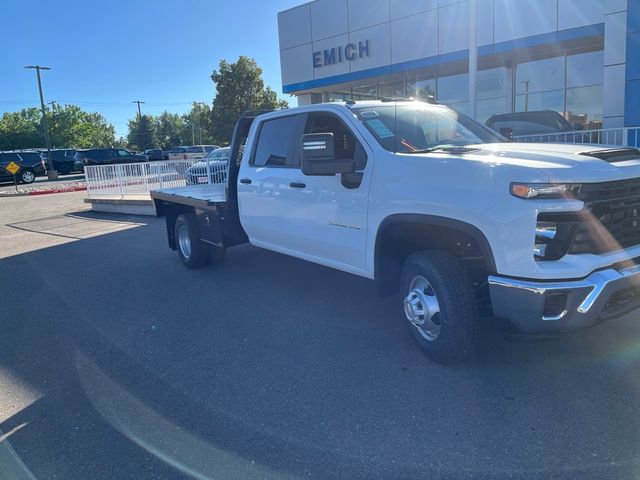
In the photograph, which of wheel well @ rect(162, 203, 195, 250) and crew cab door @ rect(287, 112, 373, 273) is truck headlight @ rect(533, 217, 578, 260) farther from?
wheel well @ rect(162, 203, 195, 250)

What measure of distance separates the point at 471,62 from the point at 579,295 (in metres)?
9.51

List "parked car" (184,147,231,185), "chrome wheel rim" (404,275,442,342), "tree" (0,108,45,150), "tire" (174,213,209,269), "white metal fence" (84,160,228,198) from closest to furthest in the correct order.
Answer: "chrome wheel rim" (404,275,442,342)
"tire" (174,213,209,269)
"parked car" (184,147,231,185)
"white metal fence" (84,160,228,198)
"tree" (0,108,45,150)

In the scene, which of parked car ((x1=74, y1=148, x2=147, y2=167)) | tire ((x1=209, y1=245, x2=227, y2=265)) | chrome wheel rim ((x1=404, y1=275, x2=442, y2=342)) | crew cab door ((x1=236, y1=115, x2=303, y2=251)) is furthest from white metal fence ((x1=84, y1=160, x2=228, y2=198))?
parked car ((x1=74, y1=148, x2=147, y2=167))

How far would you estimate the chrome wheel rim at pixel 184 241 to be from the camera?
24.0 ft

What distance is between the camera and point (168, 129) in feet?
367

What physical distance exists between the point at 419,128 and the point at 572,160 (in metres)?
1.59

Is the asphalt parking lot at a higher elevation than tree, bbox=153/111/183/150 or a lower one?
lower

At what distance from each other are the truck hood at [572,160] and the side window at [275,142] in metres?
2.22

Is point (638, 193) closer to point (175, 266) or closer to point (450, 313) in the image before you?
point (450, 313)

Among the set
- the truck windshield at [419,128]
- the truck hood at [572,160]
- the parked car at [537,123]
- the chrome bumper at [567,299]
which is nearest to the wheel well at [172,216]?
the truck windshield at [419,128]

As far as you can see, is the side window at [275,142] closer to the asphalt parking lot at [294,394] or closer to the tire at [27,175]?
the asphalt parking lot at [294,394]

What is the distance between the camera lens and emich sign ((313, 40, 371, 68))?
17.8 m

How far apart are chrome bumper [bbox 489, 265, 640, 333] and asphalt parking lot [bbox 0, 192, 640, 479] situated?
569mm

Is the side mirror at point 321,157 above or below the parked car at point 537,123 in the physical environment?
below
